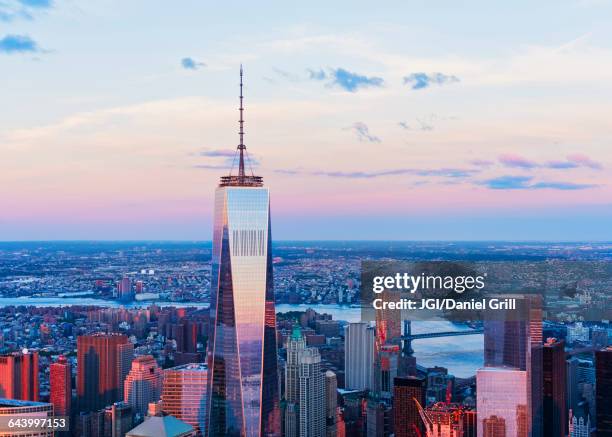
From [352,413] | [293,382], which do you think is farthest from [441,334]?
[293,382]

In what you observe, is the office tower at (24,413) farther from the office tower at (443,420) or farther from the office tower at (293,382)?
the office tower at (443,420)

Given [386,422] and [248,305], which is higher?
[248,305]

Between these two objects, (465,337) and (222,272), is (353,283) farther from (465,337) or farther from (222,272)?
(465,337)

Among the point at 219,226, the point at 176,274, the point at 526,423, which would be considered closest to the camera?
the point at 526,423

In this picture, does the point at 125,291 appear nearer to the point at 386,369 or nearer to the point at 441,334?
the point at 386,369

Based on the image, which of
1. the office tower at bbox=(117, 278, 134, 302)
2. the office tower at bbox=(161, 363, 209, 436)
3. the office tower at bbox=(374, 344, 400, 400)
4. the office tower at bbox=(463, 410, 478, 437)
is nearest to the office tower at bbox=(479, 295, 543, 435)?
the office tower at bbox=(463, 410, 478, 437)

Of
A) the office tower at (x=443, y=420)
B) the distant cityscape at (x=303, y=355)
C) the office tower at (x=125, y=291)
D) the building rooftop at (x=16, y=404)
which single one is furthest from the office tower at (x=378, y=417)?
the office tower at (x=125, y=291)

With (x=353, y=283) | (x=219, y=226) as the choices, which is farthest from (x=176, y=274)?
(x=219, y=226)
